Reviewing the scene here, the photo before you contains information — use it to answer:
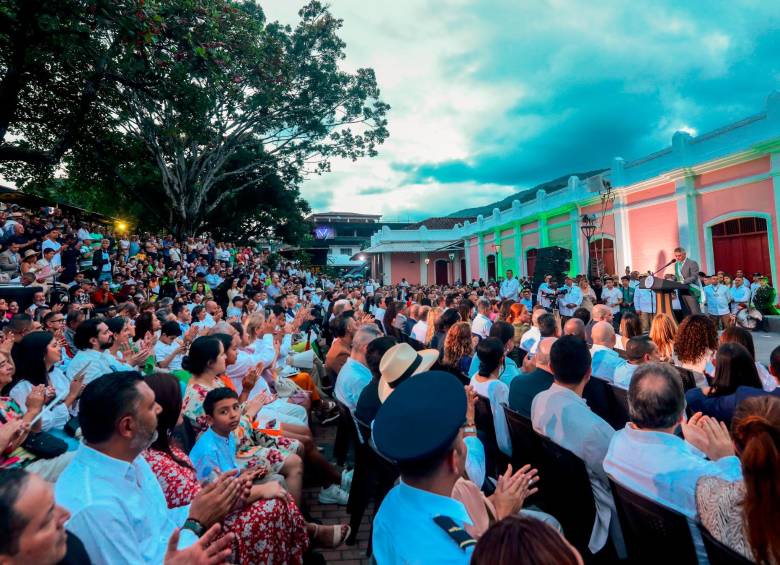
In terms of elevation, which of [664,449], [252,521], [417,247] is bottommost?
[252,521]

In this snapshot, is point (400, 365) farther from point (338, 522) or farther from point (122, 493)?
point (338, 522)

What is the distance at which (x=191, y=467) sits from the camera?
254 cm

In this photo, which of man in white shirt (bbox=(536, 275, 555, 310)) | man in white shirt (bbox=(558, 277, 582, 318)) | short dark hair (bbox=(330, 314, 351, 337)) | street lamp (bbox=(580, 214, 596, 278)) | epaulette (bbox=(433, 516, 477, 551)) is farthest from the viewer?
street lamp (bbox=(580, 214, 596, 278))

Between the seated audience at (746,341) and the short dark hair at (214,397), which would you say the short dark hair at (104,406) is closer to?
the short dark hair at (214,397)

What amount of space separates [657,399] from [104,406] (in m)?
2.47

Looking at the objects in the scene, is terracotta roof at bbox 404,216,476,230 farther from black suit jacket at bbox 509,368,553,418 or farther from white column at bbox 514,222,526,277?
black suit jacket at bbox 509,368,553,418

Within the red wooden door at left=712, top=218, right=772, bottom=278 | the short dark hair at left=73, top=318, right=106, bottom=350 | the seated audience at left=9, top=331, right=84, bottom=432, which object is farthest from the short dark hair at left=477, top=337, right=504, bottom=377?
the red wooden door at left=712, top=218, right=772, bottom=278

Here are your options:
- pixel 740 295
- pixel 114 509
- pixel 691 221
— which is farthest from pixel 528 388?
pixel 691 221

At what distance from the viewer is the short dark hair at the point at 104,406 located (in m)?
1.85

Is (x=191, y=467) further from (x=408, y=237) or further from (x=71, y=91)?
(x=408, y=237)

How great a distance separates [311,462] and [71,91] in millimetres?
12587

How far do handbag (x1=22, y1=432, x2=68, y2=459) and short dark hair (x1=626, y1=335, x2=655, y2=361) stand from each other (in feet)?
13.9

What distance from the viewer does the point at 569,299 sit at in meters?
11.4

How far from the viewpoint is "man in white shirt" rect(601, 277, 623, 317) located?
37.1ft
